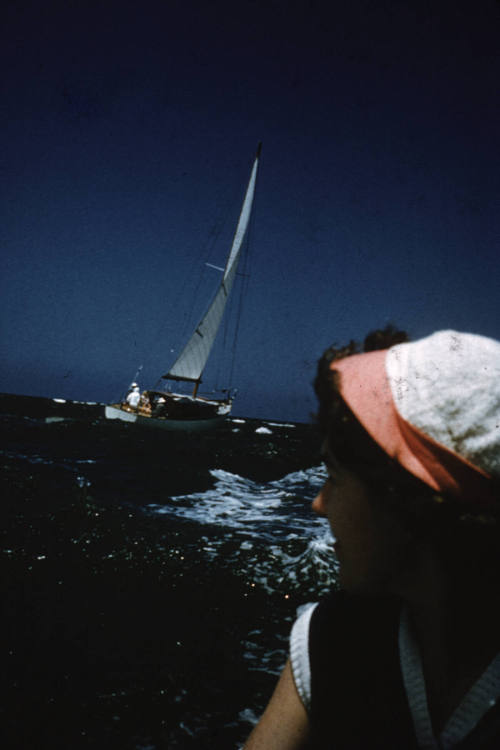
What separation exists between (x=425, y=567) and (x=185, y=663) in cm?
258

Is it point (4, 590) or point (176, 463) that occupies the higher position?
point (4, 590)

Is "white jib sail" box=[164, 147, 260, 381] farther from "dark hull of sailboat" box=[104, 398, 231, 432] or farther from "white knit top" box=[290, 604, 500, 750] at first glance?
"white knit top" box=[290, 604, 500, 750]

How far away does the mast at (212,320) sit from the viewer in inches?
1348

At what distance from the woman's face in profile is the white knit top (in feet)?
0.58

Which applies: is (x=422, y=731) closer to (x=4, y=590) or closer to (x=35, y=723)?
(x=35, y=723)

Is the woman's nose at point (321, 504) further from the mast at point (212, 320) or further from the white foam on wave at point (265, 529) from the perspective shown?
the mast at point (212, 320)

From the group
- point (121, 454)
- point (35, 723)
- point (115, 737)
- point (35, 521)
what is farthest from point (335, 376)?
point (121, 454)

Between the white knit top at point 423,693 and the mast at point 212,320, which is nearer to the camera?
the white knit top at point 423,693

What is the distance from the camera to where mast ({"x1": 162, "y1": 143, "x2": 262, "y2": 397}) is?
34.2 m

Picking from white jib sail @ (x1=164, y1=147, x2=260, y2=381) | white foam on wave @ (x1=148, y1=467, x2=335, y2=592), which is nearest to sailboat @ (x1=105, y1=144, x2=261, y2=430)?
white jib sail @ (x1=164, y1=147, x2=260, y2=381)

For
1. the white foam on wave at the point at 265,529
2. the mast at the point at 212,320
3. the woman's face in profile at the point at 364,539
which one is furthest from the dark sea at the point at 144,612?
the mast at the point at 212,320

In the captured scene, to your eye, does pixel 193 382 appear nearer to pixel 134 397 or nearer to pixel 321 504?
pixel 134 397

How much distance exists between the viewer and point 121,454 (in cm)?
1538

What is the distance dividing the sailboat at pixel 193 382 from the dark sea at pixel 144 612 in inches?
881
